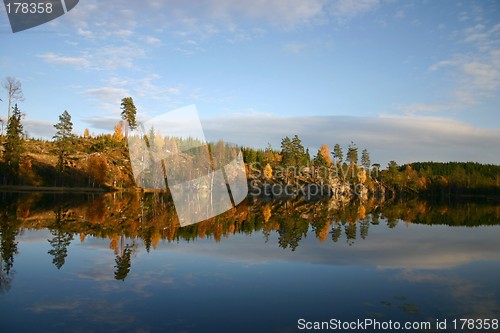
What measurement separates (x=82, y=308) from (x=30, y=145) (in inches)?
5617

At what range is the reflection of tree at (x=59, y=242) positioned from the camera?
2000 centimetres

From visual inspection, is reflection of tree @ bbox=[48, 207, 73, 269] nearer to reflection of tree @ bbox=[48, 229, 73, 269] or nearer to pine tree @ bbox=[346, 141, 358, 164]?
reflection of tree @ bbox=[48, 229, 73, 269]

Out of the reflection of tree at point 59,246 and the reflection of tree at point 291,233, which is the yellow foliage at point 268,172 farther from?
the reflection of tree at point 59,246

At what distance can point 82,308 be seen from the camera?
12578 millimetres

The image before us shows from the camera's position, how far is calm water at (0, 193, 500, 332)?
477 inches

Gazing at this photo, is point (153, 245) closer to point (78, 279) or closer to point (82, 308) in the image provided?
point (78, 279)

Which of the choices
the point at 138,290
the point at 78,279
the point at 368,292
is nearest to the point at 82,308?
the point at 138,290

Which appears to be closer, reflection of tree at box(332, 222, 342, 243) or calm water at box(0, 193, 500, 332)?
calm water at box(0, 193, 500, 332)

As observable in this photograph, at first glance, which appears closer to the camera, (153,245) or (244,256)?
(244,256)

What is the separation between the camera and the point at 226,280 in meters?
17.0

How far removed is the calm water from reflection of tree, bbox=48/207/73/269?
12cm

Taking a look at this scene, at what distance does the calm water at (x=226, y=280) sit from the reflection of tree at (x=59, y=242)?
12 centimetres

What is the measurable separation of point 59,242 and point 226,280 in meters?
14.5

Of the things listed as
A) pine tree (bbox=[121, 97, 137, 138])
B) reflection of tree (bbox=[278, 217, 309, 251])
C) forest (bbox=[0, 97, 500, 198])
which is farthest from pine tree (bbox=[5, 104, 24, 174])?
reflection of tree (bbox=[278, 217, 309, 251])
